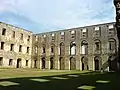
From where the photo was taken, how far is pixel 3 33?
33969 millimetres

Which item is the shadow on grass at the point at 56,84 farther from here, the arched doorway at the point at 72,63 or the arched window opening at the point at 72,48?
the arched window opening at the point at 72,48

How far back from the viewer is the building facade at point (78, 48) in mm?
31781

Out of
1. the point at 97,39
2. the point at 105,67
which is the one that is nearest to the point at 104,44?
the point at 97,39

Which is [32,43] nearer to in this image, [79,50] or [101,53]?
Result: [79,50]

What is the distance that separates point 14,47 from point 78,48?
13.1 metres

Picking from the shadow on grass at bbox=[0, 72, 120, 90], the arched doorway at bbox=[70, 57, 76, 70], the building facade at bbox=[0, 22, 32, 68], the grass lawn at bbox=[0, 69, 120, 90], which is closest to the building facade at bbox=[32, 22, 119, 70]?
the arched doorway at bbox=[70, 57, 76, 70]

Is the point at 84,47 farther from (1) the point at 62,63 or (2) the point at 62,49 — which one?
(1) the point at 62,63

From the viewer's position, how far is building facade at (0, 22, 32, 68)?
3334 centimetres

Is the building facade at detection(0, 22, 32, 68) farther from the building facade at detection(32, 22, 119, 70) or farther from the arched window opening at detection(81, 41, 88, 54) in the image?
the arched window opening at detection(81, 41, 88, 54)

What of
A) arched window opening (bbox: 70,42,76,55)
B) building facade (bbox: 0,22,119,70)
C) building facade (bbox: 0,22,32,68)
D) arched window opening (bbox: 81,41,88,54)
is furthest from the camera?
arched window opening (bbox: 70,42,76,55)

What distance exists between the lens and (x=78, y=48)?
3475cm

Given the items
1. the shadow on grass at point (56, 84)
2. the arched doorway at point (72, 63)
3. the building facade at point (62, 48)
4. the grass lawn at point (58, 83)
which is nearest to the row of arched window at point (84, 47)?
the building facade at point (62, 48)

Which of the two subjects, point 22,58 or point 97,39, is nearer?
point 97,39

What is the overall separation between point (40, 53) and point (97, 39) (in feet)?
44.0
